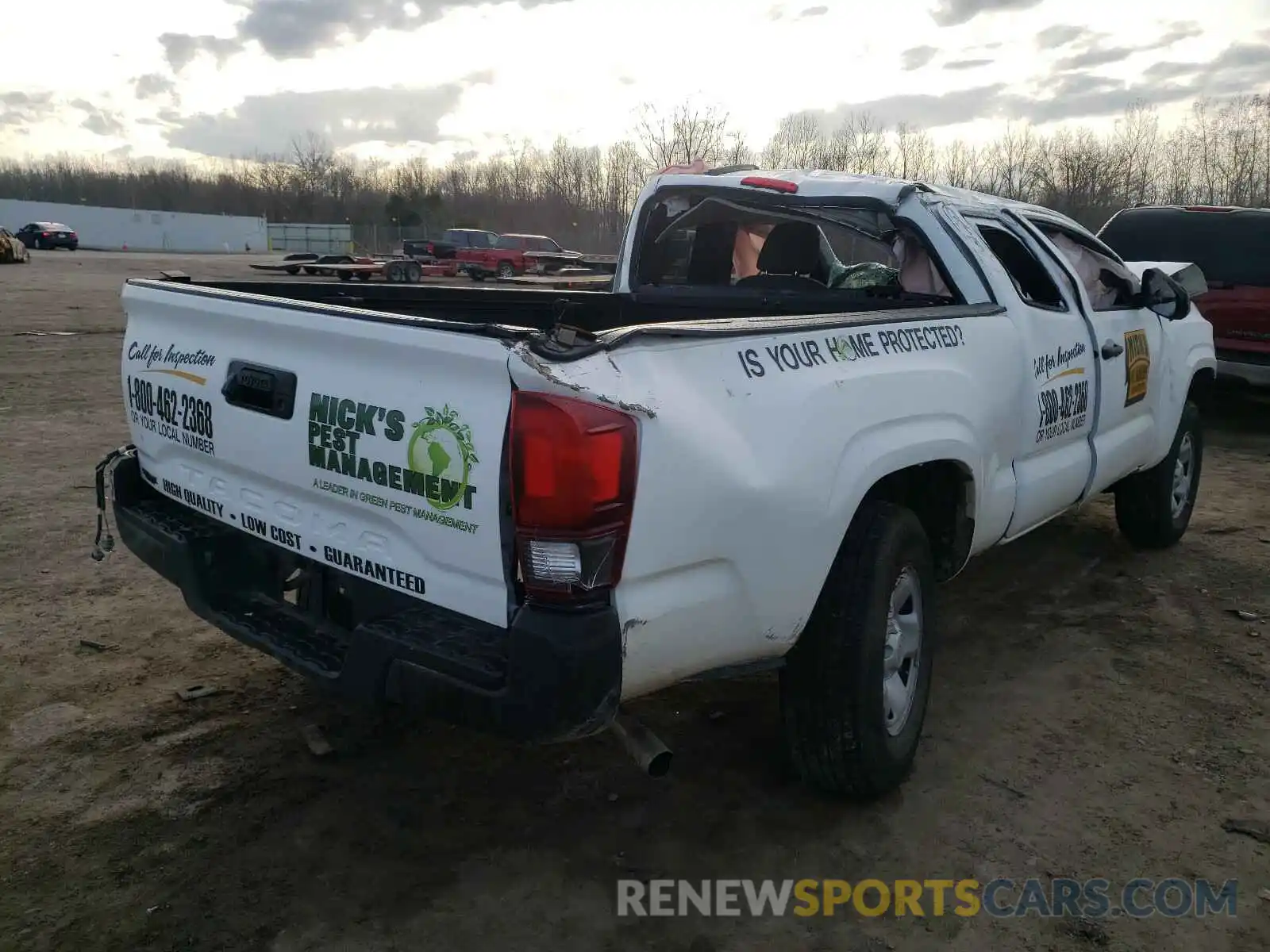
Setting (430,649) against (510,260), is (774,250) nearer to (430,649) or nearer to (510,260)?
(430,649)

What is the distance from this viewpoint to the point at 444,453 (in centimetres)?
236

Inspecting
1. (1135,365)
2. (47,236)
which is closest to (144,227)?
(47,236)

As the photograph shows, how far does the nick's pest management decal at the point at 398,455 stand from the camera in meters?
2.33

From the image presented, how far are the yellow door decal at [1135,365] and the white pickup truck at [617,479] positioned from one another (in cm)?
51

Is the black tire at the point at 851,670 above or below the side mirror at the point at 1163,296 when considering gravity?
below

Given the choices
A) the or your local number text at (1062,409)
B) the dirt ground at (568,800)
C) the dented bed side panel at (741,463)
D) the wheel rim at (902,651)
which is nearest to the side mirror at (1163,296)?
the or your local number text at (1062,409)

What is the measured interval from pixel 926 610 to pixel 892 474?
0.47 m

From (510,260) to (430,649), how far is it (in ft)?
122

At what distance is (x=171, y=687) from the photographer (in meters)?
3.86

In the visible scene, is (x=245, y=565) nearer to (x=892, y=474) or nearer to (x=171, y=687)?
(x=171, y=687)

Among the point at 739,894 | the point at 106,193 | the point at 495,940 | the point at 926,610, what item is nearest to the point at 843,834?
the point at 739,894

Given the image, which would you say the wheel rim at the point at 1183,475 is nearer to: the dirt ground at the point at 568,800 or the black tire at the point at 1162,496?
the black tire at the point at 1162,496

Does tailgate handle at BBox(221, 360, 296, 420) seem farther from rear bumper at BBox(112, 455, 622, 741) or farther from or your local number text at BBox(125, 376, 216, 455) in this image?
rear bumper at BBox(112, 455, 622, 741)

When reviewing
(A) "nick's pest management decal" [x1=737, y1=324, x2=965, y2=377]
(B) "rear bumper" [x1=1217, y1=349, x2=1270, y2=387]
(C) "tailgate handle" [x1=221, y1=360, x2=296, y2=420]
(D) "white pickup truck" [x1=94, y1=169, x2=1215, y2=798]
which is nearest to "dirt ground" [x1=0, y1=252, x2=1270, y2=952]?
(D) "white pickup truck" [x1=94, y1=169, x2=1215, y2=798]
